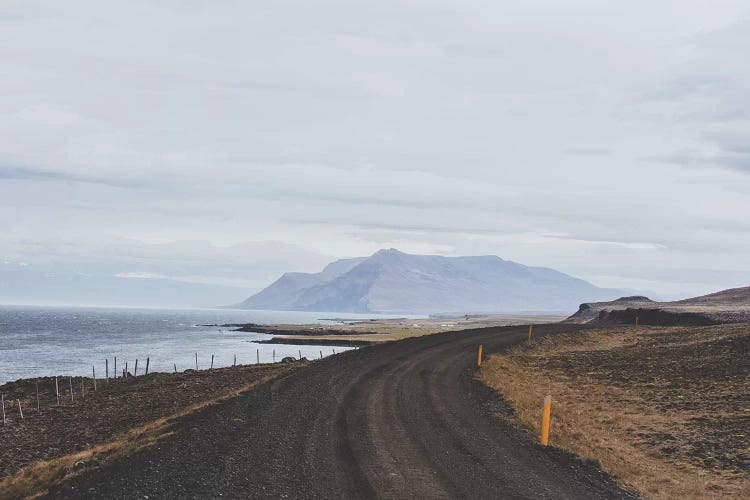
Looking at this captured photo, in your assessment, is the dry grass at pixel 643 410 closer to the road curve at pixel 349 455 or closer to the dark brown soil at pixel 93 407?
the road curve at pixel 349 455

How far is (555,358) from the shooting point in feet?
165

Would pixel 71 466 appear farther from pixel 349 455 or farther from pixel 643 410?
pixel 643 410

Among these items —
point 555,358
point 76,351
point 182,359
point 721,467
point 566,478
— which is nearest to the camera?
point 566,478

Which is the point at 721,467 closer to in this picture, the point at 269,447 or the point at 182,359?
the point at 269,447

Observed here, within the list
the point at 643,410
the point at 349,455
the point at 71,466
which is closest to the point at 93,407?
the point at 71,466

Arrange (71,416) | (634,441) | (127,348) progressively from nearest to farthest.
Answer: (634,441) → (71,416) → (127,348)

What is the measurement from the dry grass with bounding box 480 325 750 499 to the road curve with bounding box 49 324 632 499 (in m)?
1.96

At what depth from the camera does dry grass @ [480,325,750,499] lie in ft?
61.1

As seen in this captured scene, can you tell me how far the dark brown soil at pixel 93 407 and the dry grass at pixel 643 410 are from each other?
1620 centimetres

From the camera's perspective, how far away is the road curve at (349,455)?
14.4m

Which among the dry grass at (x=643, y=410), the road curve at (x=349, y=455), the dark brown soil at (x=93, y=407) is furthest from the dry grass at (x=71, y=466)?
the dry grass at (x=643, y=410)

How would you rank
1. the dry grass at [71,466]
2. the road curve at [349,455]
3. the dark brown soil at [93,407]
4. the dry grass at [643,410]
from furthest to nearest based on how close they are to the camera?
the dark brown soil at [93,407] < the dry grass at [643,410] < the dry grass at [71,466] < the road curve at [349,455]

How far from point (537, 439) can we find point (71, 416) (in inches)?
1139

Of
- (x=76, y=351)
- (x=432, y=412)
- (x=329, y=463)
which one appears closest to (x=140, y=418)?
(x=432, y=412)
